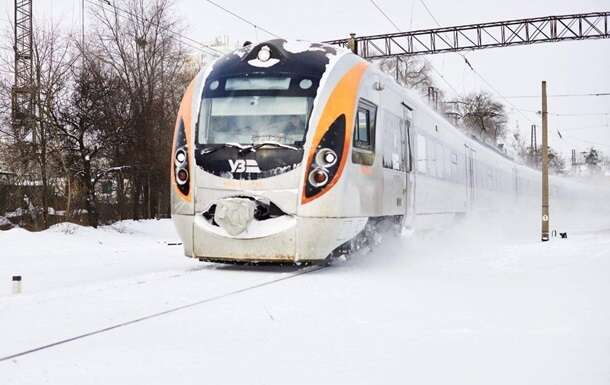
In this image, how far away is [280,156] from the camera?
898 centimetres

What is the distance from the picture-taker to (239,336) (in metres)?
5.04

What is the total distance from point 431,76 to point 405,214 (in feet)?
144

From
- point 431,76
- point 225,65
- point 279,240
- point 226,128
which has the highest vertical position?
point 431,76

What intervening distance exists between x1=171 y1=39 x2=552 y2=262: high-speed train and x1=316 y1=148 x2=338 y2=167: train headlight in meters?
0.01

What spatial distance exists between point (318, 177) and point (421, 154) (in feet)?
16.7

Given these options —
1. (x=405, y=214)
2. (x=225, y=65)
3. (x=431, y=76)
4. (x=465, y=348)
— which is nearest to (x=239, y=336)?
(x=465, y=348)

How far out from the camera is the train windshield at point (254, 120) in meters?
9.13

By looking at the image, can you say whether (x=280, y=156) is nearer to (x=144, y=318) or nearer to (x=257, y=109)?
(x=257, y=109)

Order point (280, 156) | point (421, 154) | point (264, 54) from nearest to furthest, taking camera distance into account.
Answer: point (280, 156) → point (264, 54) → point (421, 154)

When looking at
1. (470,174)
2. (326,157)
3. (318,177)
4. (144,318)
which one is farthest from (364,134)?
(470,174)

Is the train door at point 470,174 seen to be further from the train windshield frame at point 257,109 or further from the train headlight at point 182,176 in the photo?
the train headlight at point 182,176

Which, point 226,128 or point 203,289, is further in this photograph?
point 226,128

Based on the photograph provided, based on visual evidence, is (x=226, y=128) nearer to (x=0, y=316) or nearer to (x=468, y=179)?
(x=0, y=316)

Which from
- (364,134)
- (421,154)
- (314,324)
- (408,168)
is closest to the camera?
(314,324)
